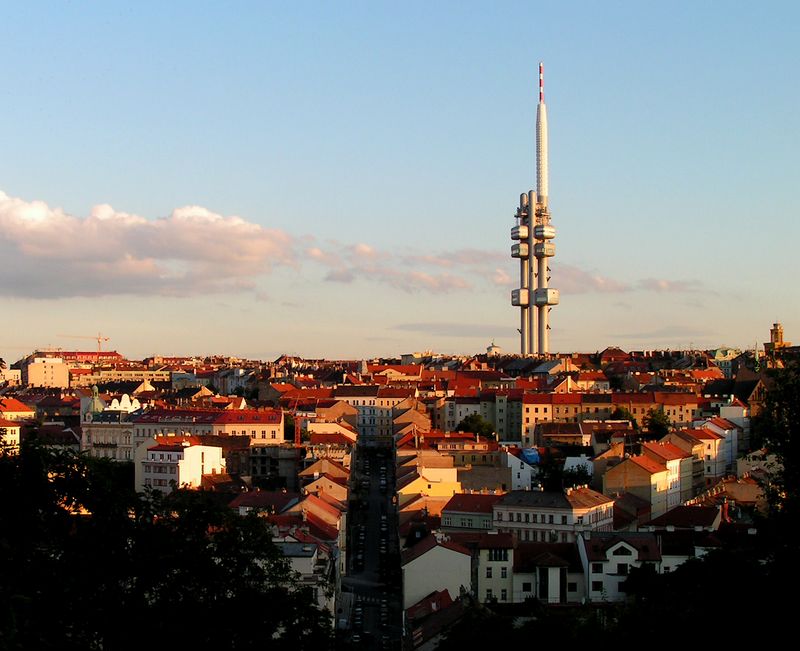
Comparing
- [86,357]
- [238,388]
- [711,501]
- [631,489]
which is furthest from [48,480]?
[86,357]

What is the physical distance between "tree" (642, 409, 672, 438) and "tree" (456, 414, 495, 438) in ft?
29.0

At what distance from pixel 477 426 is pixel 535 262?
62.1 m

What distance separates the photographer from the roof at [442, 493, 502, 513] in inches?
1946

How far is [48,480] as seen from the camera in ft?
53.9

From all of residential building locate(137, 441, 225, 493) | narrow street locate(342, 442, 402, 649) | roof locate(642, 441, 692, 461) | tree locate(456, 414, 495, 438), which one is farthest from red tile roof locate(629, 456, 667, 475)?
tree locate(456, 414, 495, 438)

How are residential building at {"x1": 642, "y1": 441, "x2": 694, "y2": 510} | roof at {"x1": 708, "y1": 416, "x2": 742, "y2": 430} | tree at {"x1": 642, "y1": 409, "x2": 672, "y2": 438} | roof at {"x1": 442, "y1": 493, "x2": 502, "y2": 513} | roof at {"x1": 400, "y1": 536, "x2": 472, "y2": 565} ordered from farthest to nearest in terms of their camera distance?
tree at {"x1": 642, "y1": 409, "x2": 672, "y2": 438}, roof at {"x1": 708, "y1": 416, "x2": 742, "y2": 430}, residential building at {"x1": 642, "y1": 441, "x2": 694, "y2": 510}, roof at {"x1": 442, "y1": 493, "x2": 502, "y2": 513}, roof at {"x1": 400, "y1": 536, "x2": 472, "y2": 565}

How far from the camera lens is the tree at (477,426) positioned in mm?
80688

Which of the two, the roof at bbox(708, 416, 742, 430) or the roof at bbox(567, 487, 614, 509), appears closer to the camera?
the roof at bbox(567, 487, 614, 509)

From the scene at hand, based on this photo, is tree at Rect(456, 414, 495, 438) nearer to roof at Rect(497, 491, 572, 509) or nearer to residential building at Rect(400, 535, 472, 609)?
roof at Rect(497, 491, 572, 509)

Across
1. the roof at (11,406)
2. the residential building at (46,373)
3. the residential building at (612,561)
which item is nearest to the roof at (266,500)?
the residential building at (612,561)

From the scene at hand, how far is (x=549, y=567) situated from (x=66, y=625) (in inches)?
1035

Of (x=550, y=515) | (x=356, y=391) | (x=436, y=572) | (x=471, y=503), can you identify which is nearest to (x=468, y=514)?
(x=471, y=503)

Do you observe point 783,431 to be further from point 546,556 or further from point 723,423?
point 723,423

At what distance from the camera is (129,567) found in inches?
621
